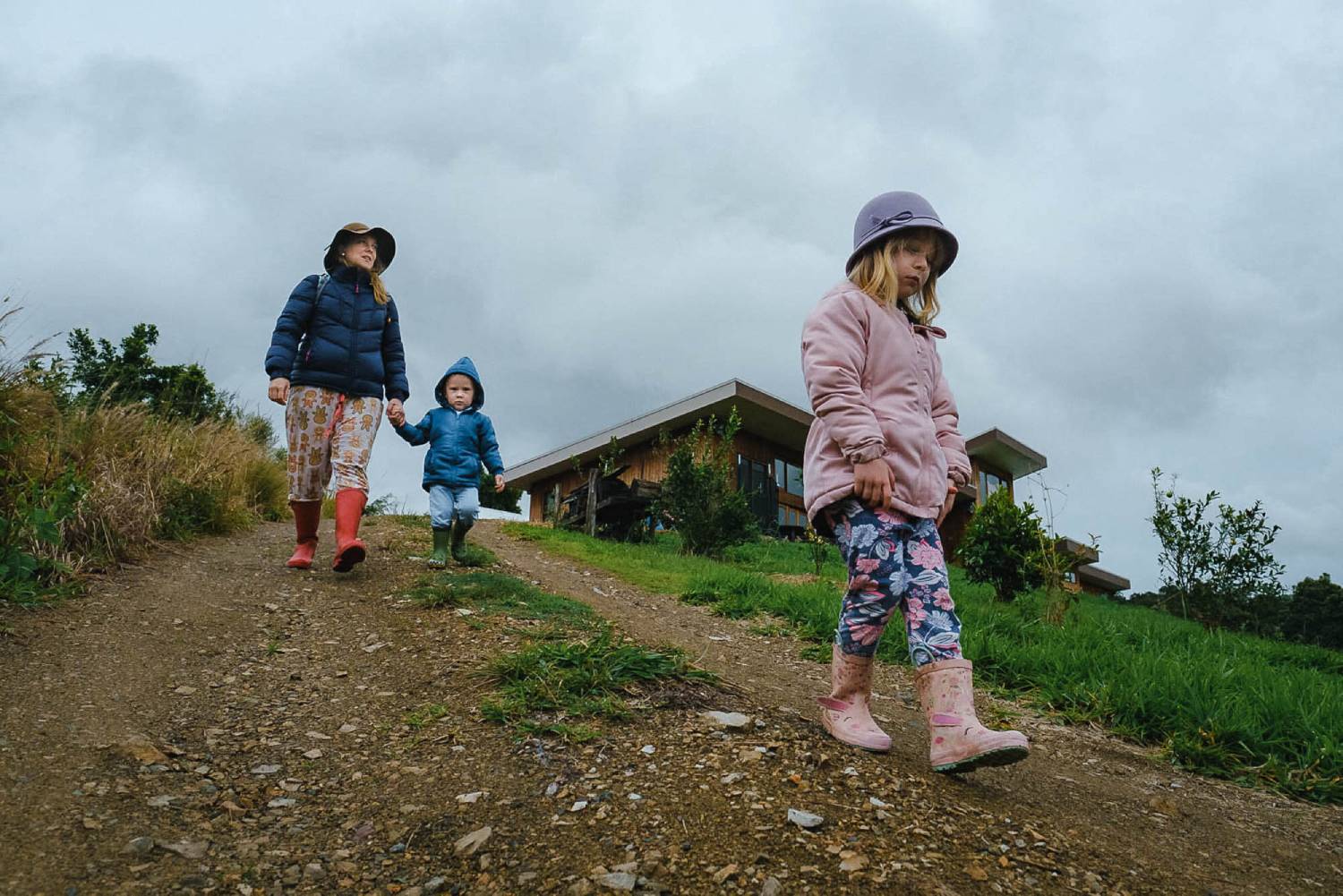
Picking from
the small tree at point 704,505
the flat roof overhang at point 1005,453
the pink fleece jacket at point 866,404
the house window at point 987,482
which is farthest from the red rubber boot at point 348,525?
the house window at point 987,482

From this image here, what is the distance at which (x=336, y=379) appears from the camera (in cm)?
572

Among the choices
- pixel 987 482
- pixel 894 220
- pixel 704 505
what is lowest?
pixel 704 505

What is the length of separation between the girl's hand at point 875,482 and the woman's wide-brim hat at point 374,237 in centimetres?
453

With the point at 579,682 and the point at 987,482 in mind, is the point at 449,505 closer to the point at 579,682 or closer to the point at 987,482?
the point at 579,682

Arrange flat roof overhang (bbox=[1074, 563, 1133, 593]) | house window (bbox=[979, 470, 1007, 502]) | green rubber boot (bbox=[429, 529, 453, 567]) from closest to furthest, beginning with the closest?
green rubber boot (bbox=[429, 529, 453, 567]) < house window (bbox=[979, 470, 1007, 502]) < flat roof overhang (bbox=[1074, 563, 1133, 593])

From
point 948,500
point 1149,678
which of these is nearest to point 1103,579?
point 1149,678

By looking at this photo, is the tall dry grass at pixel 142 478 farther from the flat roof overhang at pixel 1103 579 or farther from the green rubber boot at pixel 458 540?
the flat roof overhang at pixel 1103 579

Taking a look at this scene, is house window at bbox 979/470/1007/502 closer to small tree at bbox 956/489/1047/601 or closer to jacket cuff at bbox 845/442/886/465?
small tree at bbox 956/489/1047/601

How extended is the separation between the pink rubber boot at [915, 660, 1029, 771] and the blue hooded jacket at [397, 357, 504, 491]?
185 inches

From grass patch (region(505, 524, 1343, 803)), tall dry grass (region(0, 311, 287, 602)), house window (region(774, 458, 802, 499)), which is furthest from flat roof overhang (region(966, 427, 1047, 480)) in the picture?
tall dry grass (region(0, 311, 287, 602))

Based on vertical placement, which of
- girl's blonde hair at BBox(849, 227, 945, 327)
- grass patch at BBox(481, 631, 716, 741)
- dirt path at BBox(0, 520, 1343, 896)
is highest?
girl's blonde hair at BBox(849, 227, 945, 327)

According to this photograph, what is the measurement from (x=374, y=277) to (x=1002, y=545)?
25.8 ft

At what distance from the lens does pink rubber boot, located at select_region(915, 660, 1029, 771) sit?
2557 mm

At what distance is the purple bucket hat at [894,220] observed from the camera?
3059 millimetres
